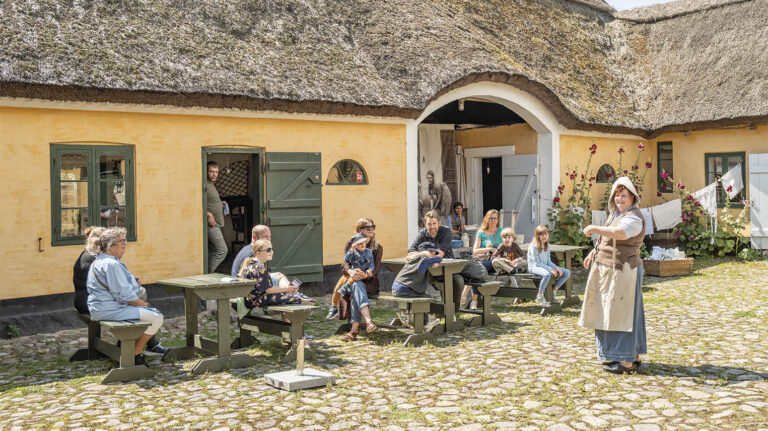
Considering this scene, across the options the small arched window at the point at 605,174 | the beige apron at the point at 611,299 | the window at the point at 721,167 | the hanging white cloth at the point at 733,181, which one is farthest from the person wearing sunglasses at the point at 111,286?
the window at the point at 721,167

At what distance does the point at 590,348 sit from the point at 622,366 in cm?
86

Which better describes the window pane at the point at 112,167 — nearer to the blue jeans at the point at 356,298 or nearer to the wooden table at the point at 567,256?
the blue jeans at the point at 356,298

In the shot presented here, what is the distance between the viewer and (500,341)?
22.4 feet

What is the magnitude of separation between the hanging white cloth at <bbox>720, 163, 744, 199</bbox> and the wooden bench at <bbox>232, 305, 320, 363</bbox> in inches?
388

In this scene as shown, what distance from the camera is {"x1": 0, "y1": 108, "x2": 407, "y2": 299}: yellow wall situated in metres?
7.50

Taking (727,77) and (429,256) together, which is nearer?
(429,256)

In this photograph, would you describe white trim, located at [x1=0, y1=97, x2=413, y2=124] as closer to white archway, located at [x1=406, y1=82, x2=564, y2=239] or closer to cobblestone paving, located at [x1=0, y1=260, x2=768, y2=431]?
white archway, located at [x1=406, y1=82, x2=564, y2=239]

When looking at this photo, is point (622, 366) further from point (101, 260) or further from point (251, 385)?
point (101, 260)

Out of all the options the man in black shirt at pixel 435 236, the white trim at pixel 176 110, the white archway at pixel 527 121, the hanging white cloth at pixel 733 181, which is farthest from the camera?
the hanging white cloth at pixel 733 181

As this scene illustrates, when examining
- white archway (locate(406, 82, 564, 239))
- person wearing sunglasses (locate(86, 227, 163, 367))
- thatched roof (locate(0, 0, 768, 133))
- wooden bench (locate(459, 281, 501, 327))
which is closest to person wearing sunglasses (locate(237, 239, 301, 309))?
person wearing sunglasses (locate(86, 227, 163, 367))

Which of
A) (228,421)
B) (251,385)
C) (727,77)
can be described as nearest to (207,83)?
(251,385)

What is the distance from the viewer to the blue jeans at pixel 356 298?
7.07m

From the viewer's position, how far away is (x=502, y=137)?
554 inches

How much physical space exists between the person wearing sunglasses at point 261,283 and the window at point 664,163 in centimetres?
1031
